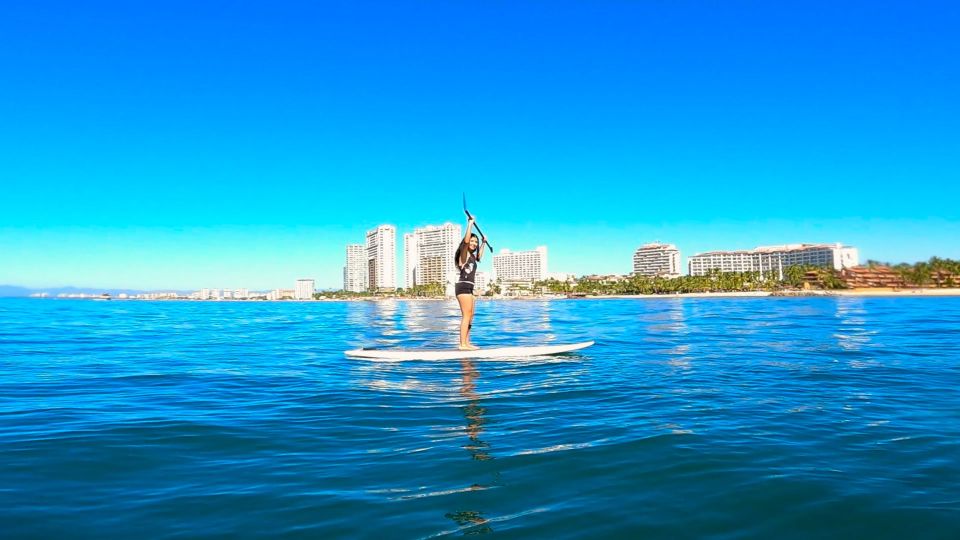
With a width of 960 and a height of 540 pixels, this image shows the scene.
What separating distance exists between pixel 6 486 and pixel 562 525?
5.46m

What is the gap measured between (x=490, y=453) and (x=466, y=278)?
10.7 metres

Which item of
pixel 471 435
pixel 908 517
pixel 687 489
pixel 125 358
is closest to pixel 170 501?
pixel 471 435

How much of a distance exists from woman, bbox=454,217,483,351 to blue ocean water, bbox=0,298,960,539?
329 cm

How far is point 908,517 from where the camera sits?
181 inches

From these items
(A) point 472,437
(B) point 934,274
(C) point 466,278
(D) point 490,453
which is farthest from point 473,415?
(B) point 934,274

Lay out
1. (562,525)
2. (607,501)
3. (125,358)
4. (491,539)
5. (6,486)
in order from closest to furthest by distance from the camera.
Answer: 1. (491,539)
2. (562,525)
3. (607,501)
4. (6,486)
5. (125,358)

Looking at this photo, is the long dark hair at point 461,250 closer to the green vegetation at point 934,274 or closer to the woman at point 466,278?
the woman at point 466,278

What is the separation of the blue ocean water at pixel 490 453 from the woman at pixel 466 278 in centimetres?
329

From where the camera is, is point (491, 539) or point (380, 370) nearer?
point (491, 539)

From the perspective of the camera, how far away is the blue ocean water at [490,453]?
4676mm

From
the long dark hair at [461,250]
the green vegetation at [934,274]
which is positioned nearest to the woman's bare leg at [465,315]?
the long dark hair at [461,250]

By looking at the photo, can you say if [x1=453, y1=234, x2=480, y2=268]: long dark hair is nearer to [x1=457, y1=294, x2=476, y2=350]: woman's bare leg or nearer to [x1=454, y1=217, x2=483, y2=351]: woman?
[x1=454, y1=217, x2=483, y2=351]: woman

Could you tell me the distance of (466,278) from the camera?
56.0 feet

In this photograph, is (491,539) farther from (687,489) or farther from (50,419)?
(50,419)
